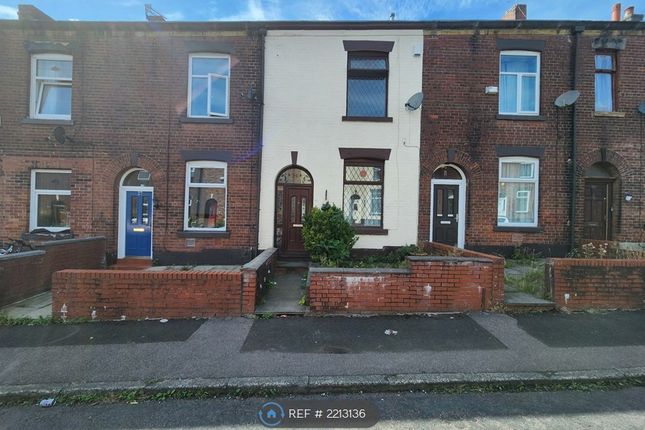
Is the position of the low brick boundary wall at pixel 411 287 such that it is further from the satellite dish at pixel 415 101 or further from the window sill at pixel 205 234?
the satellite dish at pixel 415 101

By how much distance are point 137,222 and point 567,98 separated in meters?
12.1

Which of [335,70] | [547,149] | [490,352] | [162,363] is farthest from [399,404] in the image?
[547,149]

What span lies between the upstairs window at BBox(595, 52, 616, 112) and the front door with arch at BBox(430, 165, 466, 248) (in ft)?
14.8

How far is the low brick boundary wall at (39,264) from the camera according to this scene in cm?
564

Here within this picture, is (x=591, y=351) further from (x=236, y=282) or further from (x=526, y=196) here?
(x=526, y=196)

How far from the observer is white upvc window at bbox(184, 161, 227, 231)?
8922 mm

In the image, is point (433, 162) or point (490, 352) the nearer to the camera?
point (490, 352)

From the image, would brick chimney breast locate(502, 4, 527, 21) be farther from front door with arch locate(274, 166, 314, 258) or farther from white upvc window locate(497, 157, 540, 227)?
front door with arch locate(274, 166, 314, 258)

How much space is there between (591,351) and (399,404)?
282 cm

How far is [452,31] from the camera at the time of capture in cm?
893

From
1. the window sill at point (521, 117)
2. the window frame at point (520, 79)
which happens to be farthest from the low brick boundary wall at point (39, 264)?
the window frame at point (520, 79)

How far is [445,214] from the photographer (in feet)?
29.9

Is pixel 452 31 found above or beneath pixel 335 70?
above

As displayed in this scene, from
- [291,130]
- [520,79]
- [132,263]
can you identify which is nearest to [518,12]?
[520,79]
